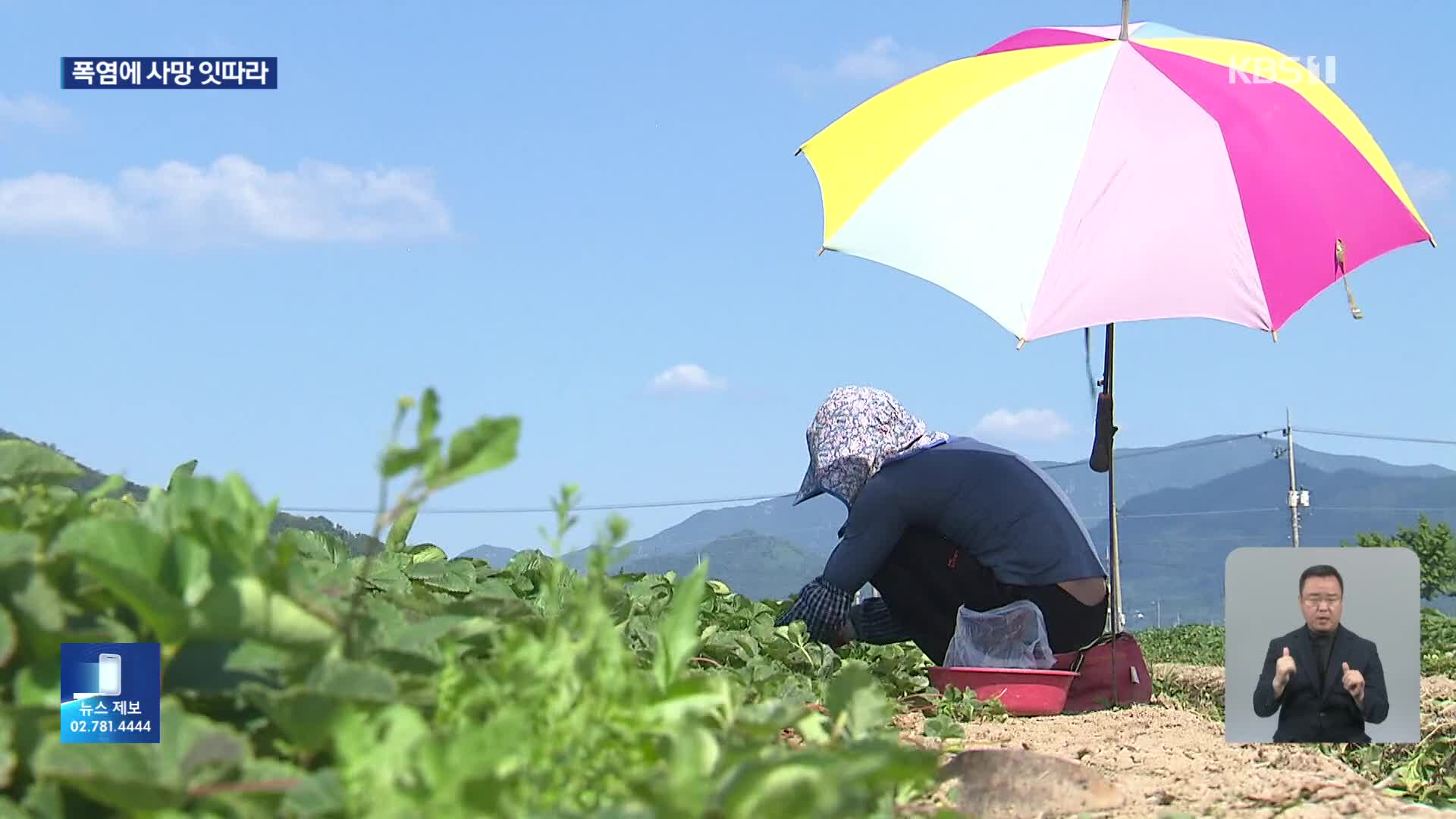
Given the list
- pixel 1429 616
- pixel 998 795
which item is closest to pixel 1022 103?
pixel 998 795

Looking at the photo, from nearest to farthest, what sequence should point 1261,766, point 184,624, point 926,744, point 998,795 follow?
point 184,624
point 998,795
point 926,744
point 1261,766

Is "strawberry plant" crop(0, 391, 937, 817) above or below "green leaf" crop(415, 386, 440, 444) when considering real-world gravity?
below

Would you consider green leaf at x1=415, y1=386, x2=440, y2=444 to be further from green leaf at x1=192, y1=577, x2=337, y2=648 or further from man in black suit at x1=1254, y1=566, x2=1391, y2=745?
man in black suit at x1=1254, y1=566, x2=1391, y2=745

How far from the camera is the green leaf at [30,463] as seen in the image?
2.22m

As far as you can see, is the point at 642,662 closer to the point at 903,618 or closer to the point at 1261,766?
the point at 1261,766

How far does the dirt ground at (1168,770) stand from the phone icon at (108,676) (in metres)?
1.54

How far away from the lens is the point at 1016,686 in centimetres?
523

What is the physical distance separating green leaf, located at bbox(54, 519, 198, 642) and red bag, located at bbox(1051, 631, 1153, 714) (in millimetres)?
4585

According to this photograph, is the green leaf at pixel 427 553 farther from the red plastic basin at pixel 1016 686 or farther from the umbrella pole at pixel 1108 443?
the umbrella pole at pixel 1108 443

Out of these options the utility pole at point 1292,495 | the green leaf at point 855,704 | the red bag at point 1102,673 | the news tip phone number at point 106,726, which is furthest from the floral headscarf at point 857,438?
the utility pole at point 1292,495

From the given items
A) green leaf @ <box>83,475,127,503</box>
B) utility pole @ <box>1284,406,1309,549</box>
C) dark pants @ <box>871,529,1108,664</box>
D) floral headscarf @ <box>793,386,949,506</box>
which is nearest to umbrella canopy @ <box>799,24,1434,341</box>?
floral headscarf @ <box>793,386,949,506</box>

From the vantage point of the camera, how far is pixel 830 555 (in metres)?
5.57

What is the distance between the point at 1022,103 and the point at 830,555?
6.45ft

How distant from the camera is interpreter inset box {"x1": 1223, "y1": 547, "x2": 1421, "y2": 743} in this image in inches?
145
